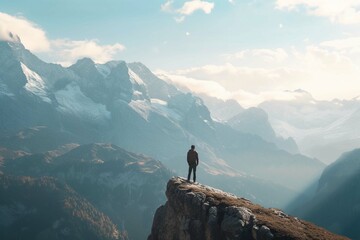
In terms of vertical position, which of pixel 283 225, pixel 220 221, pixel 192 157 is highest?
pixel 192 157

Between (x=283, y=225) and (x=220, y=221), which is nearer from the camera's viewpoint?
(x=283, y=225)

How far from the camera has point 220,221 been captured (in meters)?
53.2

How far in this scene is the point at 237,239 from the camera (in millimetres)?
48625

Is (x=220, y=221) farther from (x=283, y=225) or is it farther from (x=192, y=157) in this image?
(x=192, y=157)

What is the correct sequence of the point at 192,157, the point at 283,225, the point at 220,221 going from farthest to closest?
the point at 192,157 → the point at 220,221 → the point at 283,225

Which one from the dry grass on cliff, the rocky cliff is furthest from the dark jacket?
the dry grass on cliff

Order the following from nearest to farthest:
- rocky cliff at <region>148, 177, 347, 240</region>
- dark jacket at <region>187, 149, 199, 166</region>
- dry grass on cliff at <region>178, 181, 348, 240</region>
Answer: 1. dry grass on cliff at <region>178, 181, 348, 240</region>
2. rocky cliff at <region>148, 177, 347, 240</region>
3. dark jacket at <region>187, 149, 199, 166</region>

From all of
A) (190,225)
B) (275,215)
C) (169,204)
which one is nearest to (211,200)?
(190,225)

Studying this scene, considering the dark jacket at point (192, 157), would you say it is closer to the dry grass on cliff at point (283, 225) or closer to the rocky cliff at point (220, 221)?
the rocky cliff at point (220, 221)

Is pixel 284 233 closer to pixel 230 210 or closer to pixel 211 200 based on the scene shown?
pixel 230 210

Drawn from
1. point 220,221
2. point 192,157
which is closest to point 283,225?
point 220,221

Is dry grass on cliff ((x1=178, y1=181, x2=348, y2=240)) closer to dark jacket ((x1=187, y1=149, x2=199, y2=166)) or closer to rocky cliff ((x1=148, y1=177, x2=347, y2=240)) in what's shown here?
rocky cliff ((x1=148, y1=177, x2=347, y2=240))

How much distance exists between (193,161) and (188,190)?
8484 millimetres

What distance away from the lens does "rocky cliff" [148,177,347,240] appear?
48.0 metres
